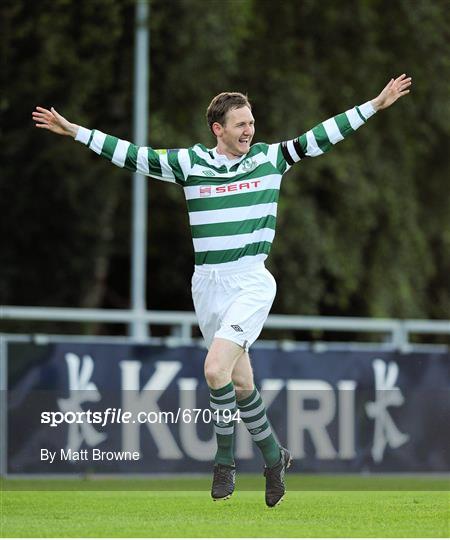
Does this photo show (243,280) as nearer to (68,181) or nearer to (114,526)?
(114,526)

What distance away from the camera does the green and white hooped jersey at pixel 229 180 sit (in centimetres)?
883

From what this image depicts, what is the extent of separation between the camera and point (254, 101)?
23.4 meters

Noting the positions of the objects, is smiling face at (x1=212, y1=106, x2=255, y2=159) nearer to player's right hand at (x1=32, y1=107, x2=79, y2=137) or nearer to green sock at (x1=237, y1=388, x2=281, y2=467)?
player's right hand at (x1=32, y1=107, x2=79, y2=137)

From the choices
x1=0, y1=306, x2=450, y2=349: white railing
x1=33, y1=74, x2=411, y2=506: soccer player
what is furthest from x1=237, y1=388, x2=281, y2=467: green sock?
x1=0, y1=306, x2=450, y2=349: white railing

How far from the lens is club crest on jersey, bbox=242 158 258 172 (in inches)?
351

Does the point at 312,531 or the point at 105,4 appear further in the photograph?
the point at 105,4

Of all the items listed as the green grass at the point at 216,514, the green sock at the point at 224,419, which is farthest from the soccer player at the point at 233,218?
the green grass at the point at 216,514

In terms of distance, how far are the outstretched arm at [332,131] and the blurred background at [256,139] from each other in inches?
492

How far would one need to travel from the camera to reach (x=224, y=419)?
28.7 feet

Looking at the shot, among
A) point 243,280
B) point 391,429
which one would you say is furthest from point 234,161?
point 391,429

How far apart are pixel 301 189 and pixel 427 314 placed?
13.7 feet

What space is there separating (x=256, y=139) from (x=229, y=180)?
46.2 ft

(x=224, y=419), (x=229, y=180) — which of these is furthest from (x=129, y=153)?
(x=224, y=419)

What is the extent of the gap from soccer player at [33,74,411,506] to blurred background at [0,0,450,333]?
12338 millimetres
